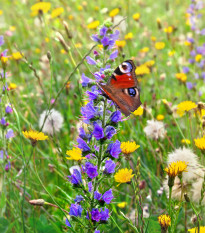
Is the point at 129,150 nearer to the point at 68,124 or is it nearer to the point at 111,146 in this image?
the point at 111,146

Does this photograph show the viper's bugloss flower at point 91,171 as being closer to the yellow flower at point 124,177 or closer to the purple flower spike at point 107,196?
the purple flower spike at point 107,196

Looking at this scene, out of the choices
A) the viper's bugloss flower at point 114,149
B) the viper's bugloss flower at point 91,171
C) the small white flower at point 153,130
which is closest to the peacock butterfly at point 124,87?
the viper's bugloss flower at point 114,149

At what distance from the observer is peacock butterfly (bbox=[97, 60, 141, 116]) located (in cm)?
146

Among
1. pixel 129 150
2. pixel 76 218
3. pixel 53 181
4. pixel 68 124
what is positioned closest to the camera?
pixel 76 218

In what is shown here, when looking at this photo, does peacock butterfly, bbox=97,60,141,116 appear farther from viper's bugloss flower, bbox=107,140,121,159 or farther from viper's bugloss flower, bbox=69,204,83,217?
viper's bugloss flower, bbox=69,204,83,217

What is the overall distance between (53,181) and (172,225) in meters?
1.48

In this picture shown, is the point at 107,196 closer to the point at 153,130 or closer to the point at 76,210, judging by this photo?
the point at 76,210

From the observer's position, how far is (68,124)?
3.28 metres

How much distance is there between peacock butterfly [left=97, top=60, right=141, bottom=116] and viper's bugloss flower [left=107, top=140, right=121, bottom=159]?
14 cm

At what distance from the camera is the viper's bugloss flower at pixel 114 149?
1.47 m

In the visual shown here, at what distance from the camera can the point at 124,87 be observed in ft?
5.04

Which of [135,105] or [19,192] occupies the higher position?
[135,105]

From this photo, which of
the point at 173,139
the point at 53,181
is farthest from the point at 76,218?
the point at 173,139

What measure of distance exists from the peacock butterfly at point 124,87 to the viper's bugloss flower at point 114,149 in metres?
0.14
